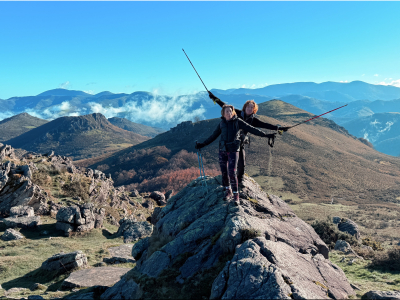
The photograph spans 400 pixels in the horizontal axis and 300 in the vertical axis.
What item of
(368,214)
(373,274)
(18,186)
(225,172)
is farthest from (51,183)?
(368,214)

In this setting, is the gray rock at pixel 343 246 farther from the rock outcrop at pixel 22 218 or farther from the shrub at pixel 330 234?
the rock outcrop at pixel 22 218

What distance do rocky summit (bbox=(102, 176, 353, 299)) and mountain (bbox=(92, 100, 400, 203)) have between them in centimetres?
7527

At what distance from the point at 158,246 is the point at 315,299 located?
17.3ft

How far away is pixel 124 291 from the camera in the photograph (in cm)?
687

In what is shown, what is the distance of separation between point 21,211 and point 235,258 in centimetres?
2090

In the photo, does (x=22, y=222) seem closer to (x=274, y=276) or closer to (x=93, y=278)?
(x=93, y=278)

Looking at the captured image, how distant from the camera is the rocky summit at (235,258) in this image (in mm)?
5367

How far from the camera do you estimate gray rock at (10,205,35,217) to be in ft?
65.1

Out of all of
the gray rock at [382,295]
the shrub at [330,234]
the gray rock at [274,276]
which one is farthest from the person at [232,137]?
the shrub at [330,234]

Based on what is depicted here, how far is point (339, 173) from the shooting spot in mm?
98688

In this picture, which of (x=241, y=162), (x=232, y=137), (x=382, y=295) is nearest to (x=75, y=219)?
(x=241, y=162)

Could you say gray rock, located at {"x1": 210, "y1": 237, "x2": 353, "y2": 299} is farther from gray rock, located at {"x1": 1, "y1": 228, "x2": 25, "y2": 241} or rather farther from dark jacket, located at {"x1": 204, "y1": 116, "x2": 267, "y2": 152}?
gray rock, located at {"x1": 1, "y1": 228, "x2": 25, "y2": 241}

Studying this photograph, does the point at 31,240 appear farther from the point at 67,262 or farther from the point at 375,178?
the point at 375,178

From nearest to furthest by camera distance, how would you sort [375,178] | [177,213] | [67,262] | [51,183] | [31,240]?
1. [177,213]
2. [67,262]
3. [31,240]
4. [51,183]
5. [375,178]
